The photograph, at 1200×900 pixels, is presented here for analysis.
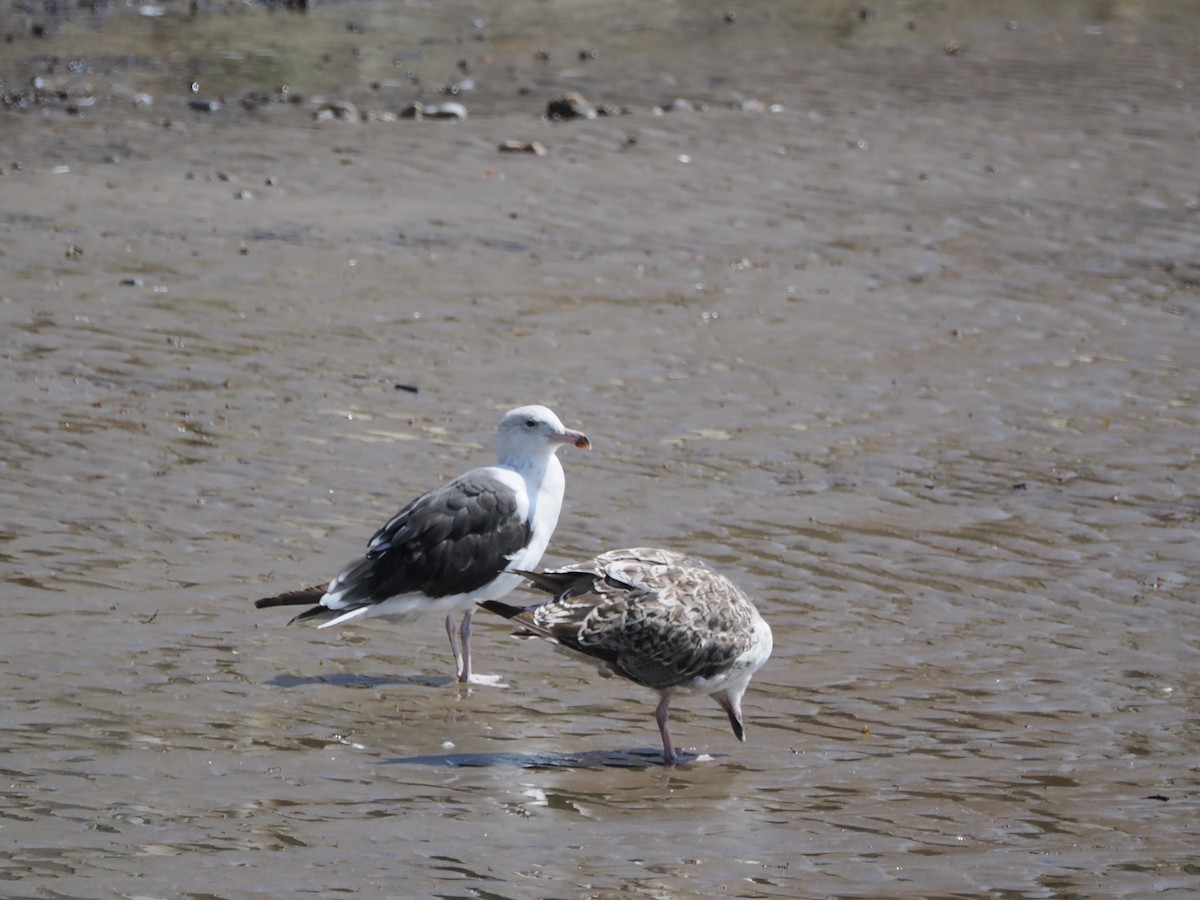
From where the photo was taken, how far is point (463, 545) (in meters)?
7.78

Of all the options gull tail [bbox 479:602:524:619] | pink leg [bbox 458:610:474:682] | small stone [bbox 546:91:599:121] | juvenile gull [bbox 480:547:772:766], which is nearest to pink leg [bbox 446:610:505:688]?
pink leg [bbox 458:610:474:682]

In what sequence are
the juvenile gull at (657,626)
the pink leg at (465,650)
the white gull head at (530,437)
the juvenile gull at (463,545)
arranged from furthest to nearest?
1. the white gull head at (530,437)
2. the pink leg at (465,650)
3. the juvenile gull at (463,545)
4. the juvenile gull at (657,626)

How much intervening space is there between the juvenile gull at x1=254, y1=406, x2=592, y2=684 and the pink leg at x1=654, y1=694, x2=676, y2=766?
95 centimetres

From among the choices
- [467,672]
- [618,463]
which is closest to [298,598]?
[467,672]

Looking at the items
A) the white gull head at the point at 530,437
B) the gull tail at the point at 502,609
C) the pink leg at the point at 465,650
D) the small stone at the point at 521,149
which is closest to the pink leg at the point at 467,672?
the pink leg at the point at 465,650

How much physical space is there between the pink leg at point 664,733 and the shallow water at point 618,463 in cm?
8

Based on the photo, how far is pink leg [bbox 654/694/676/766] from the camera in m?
6.92

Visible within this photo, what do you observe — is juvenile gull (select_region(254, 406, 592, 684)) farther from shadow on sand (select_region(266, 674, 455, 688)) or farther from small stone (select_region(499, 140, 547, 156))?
small stone (select_region(499, 140, 547, 156))

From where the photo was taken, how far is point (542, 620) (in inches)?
275

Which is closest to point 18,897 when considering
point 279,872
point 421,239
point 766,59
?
point 279,872

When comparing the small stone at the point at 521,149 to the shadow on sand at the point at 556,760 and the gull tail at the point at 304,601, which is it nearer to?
the gull tail at the point at 304,601

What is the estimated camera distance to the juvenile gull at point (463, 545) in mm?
7598

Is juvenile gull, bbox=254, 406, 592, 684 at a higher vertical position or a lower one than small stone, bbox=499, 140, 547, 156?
lower

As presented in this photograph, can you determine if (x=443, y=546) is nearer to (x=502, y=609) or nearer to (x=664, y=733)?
(x=502, y=609)
